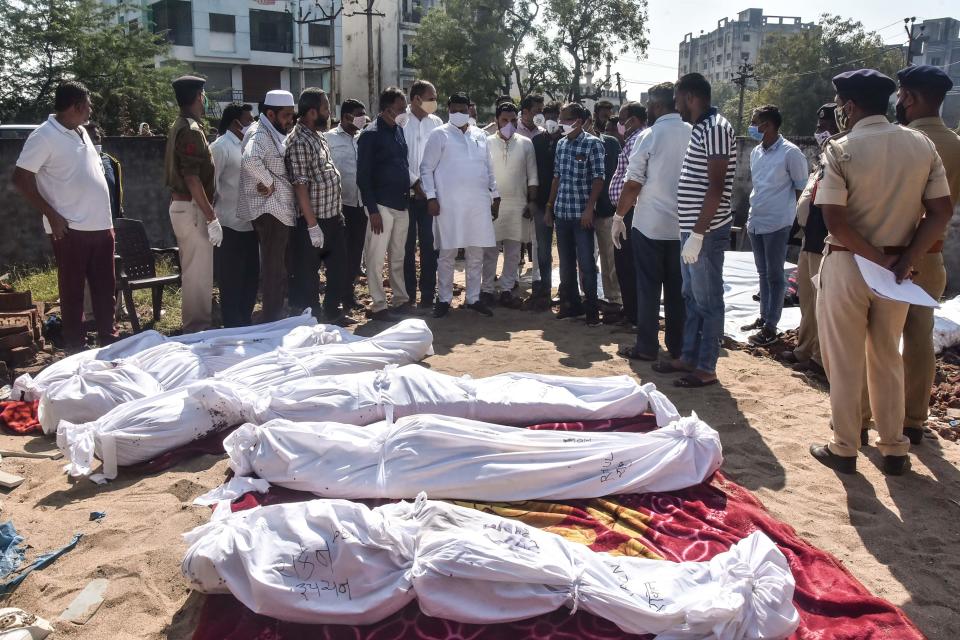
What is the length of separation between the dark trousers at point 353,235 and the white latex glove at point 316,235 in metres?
0.90

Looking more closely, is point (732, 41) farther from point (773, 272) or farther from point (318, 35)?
point (773, 272)

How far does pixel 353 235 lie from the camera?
6.95 m

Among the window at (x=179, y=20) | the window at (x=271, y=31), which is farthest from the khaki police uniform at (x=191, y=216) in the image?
the window at (x=271, y=31)

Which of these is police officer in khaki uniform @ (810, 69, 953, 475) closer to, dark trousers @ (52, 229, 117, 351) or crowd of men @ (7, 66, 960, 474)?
crowd of men @ (7, 66, 960, 474)

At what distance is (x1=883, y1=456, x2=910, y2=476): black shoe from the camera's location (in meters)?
3.55

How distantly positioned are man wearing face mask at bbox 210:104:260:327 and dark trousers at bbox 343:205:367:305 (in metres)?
1.02

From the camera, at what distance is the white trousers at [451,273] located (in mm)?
6633

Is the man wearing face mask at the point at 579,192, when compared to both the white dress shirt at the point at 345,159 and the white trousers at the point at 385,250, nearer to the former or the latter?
the white trousers at the point at 385,250

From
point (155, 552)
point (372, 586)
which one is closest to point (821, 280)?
point (372, 586)

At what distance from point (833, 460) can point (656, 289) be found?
1.93 meters

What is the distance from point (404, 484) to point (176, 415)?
1408mm

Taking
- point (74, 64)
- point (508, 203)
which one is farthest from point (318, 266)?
point (74, 64)

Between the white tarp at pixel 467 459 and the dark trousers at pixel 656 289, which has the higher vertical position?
the dark trousers at pixel 656 289

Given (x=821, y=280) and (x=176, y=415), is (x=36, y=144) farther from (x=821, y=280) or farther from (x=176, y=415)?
(x=821, y=280)
